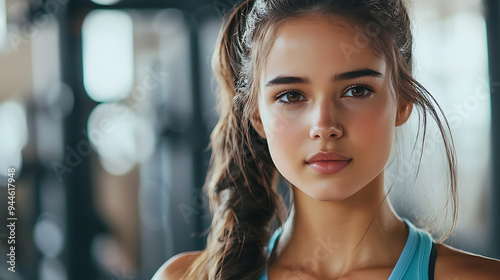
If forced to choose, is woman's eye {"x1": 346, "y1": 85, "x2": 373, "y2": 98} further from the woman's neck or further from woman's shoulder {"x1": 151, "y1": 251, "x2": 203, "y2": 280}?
woman's shoulder {"x1": 151, "y1": 251, "x2": 203, "y2": 280}

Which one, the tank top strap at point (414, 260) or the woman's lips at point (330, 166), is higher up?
the woman's lips at point (330, 166)

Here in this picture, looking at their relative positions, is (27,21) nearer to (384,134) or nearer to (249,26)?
(249,26)

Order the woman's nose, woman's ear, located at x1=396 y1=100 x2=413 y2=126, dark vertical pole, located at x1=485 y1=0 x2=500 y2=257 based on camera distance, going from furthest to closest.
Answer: dark vertical pole, located at x1=485 y1=0 x2=500 y2=257 → woman's ear, located at x1=396 y1=100 x2=413 y2=126 → the woman's nose

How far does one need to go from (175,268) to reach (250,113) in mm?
353

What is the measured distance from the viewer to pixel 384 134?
832mm

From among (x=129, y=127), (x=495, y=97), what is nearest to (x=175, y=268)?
(x=129, y=127)

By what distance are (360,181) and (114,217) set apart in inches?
67.8

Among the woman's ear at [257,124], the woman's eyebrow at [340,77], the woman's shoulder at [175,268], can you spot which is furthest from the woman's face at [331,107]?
the woman's shoulder at [175,268]

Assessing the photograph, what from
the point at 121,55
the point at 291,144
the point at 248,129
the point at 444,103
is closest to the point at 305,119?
the point at 291,144

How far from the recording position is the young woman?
32.3 inches

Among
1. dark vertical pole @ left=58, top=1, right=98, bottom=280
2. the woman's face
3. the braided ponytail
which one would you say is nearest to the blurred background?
dark vertical pole @ left=58, top=1, right=98, bottom=280

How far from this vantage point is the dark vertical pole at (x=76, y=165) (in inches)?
87.7

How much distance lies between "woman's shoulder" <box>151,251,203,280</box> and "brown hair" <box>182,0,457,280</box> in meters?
0.02

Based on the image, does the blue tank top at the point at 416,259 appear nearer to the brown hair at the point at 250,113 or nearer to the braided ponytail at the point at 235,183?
the brown hair at the point at 250,113
